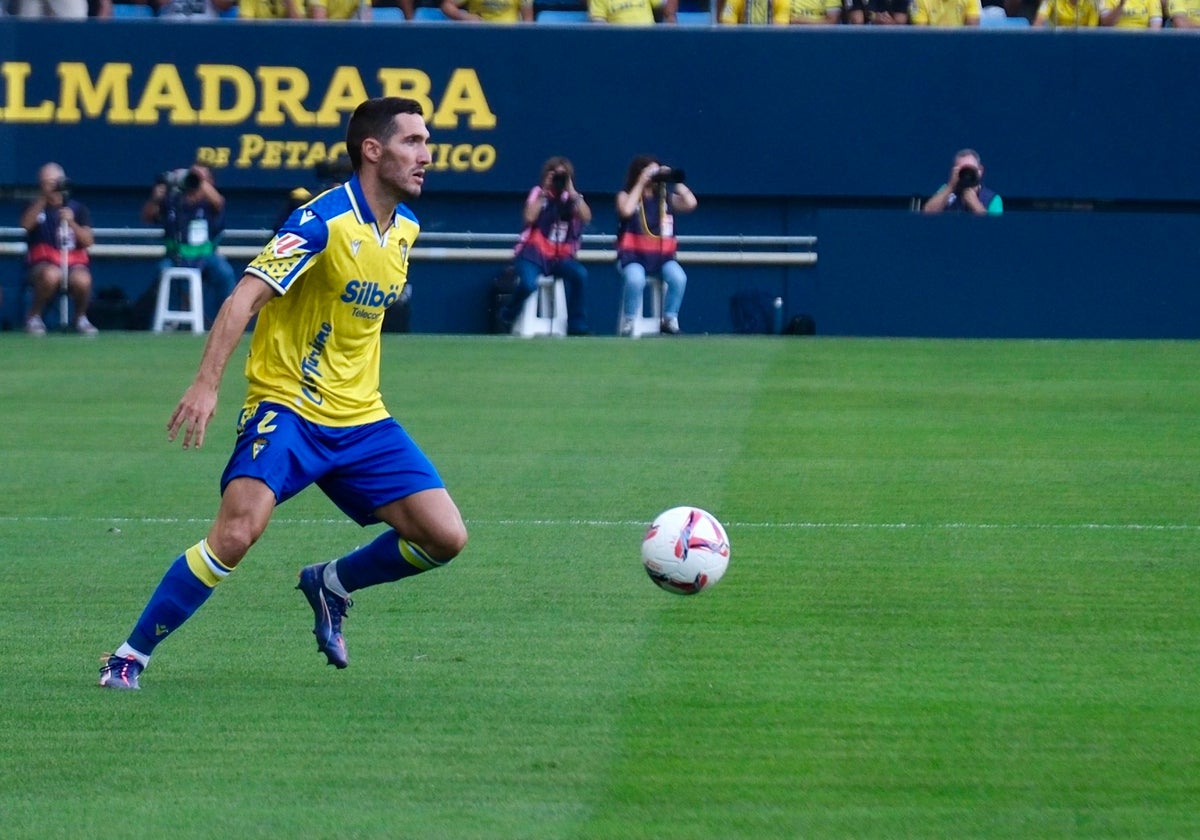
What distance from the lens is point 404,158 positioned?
20.7 ft

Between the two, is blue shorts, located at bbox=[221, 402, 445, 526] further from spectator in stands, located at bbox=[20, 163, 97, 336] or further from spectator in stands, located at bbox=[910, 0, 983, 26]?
spectator in stands, located at bbox=[910, 0, 983, 26]

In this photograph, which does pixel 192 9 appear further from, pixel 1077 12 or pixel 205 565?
pixel 205 565

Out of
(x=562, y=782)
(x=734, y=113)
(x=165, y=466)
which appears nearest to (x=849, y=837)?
(x=562, y=782)

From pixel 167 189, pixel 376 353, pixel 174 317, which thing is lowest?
pixel 174 317

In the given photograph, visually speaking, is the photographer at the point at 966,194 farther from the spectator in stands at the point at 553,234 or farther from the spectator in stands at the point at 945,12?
the spectator in stands at the point at 553,234

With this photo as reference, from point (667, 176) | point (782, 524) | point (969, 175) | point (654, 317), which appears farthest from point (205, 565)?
point (969, 175)

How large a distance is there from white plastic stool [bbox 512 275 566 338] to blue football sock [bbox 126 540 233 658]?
1665cm

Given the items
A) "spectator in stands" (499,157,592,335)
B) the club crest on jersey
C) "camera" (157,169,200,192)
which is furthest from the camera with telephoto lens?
the club crest on jersey

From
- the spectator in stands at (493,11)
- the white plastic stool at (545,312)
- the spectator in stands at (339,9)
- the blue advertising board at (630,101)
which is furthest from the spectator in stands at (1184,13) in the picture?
the spectator in stands at (339,9)

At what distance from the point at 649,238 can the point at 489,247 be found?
275 centimetres

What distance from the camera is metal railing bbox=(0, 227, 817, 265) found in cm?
2411

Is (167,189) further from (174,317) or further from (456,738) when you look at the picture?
(456,738)

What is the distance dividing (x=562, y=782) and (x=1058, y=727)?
5.36ft

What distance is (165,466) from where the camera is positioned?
1223 cm
